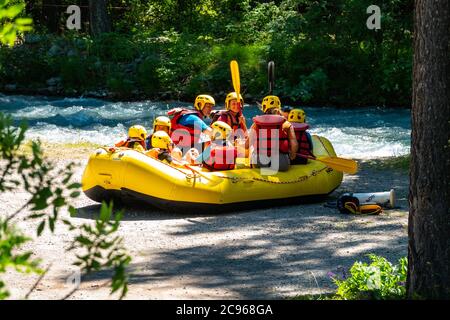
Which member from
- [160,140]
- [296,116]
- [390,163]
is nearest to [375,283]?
[160,140]

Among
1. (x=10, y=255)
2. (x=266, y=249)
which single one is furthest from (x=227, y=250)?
(x=10, y=255)

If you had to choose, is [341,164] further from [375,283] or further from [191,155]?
[375,283]

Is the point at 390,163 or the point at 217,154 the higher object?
the point at 217,154

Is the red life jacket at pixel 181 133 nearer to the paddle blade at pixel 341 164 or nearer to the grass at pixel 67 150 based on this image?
the paddle blade at pixel 341 164

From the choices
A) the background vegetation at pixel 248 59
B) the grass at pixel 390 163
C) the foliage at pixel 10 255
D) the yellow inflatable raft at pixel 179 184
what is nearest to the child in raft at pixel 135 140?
the yellow inflatable raft at pixel 179 184

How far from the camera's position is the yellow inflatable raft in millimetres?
8680

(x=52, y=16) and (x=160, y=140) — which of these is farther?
(x=52, y=16)

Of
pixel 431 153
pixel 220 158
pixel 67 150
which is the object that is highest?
pixel 431 153

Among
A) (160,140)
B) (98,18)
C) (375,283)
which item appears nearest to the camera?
(375,283)

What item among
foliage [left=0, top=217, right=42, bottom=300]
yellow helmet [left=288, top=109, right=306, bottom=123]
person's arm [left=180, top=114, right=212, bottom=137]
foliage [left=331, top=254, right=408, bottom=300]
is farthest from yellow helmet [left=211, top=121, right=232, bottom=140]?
foliage [left=0, top=217, right=42, bottom=300]

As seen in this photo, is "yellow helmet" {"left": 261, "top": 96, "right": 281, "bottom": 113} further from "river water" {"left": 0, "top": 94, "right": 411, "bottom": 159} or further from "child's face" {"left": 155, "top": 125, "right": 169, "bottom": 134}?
"river water" {"left": 0, "top": 94, "right": 411, "bottom": 159}

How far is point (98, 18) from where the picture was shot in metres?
22.6

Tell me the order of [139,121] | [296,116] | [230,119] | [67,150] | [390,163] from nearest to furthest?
[296,116] < [230,119] < [390,163] < [67,150] < [139,121]

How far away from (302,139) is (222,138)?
3.14ft
